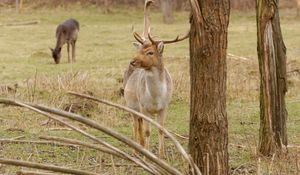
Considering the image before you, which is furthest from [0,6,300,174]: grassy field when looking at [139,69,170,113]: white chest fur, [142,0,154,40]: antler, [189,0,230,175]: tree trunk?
[142,0,154,40]: antler

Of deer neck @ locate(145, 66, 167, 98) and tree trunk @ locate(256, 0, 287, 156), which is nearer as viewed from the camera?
tree trunk @ locate(256, 0, 287, 156)

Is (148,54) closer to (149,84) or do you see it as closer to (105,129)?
(149,84)

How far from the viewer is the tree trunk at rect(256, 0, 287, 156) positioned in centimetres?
719

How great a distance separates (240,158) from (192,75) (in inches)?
107

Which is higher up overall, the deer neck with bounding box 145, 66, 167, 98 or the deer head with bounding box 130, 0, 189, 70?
the deer head with bounding box 130, 0, 189, 70

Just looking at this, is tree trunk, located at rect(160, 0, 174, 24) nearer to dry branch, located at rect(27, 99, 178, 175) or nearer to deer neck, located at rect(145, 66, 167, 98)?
deer neck, located at rect(145, 66, 167, 98)

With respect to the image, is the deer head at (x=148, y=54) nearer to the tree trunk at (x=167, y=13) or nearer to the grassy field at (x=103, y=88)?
the grassy field at (x=103, y=88)

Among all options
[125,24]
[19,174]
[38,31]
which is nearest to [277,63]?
[19,174]

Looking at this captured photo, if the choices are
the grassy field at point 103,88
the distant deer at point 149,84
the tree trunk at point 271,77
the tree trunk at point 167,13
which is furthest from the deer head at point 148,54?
the tree trunk at point 167,13

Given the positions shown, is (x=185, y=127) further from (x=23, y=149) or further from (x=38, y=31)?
(x=38, y=31)

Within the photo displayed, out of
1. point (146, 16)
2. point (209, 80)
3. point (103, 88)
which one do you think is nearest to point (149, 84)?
point (146, 16)

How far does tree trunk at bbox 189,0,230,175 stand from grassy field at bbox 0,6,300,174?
0.62 metres

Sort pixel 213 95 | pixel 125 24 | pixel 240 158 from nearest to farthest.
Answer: pixel 213 95 < pixel 240 158 < pixel 125 24

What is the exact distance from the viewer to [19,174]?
2.40m
